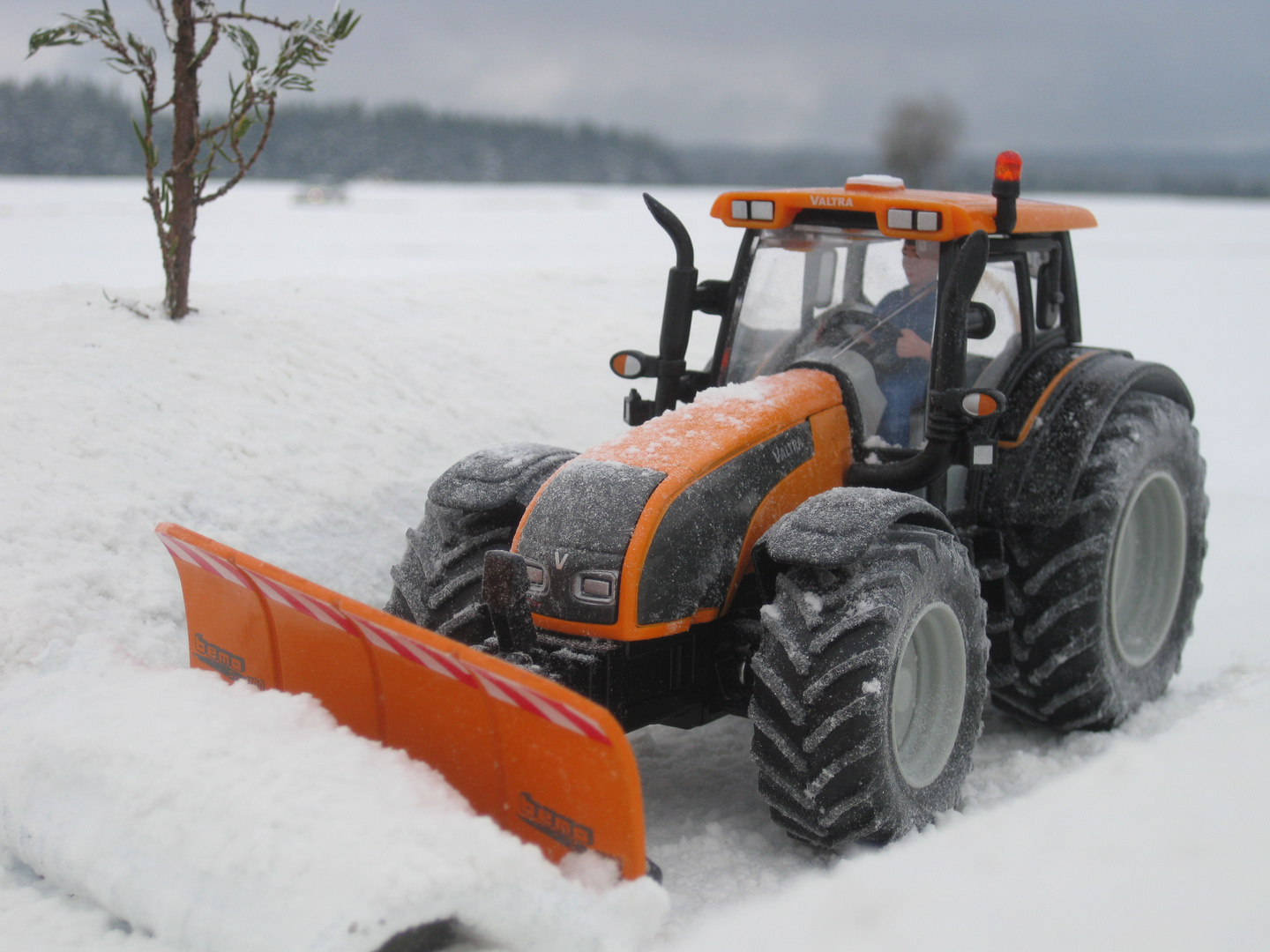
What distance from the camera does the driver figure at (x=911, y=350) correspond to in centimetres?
434

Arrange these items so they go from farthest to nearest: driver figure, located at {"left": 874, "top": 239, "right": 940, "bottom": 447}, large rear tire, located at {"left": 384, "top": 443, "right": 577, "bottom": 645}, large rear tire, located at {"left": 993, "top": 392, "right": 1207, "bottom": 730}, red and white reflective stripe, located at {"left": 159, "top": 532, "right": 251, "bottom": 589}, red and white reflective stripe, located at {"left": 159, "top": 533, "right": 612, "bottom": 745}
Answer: large rear tire, located at {"left": 993, "top": 392, "right": 1207, "bottom": 730} → driver figure, located at {"left": 874, "top": 239, "right": 940, "bottom": 447} → large rear tire, located at {"left": 384, "top": 443, "right": 577, "bottom": 645} → red and white reflective stripe, located at {"left": 159, "top": 532, "right": 251, "bottom": 589} → red and white reflective stripe, located at {"left": 159, "top": 533, "right": 612, "bottom": 745}

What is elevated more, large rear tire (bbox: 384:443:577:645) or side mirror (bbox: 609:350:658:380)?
side mirror (bbox: 609:350:658:380)

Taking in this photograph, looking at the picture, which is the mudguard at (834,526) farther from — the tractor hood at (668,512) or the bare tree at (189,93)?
the bare tree at (189,93)

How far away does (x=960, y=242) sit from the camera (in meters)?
4.21

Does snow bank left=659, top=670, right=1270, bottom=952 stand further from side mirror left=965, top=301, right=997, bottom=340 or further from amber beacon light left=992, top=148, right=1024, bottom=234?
amber beacon light left=992, top=148, right=1024, bottom=234

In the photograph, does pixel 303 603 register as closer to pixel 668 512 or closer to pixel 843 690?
pixel 668 512

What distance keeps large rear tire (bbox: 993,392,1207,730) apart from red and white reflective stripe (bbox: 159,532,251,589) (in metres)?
2.85

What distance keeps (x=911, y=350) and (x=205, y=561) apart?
2.60m

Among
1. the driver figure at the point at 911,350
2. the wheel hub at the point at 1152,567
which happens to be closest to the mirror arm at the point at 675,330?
the driver figure at the point at 911,350

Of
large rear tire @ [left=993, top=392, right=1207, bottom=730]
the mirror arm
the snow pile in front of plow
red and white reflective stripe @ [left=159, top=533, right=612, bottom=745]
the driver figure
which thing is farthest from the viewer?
the mirror arm

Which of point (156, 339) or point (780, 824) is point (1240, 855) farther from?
point (156, 339)

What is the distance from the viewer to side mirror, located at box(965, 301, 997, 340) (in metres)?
4.55

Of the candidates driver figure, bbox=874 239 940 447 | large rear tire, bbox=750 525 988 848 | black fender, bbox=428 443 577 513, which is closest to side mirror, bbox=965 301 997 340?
driver figure, bbox=874 239 940 447

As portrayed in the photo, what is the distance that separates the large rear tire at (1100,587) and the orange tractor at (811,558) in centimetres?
1
